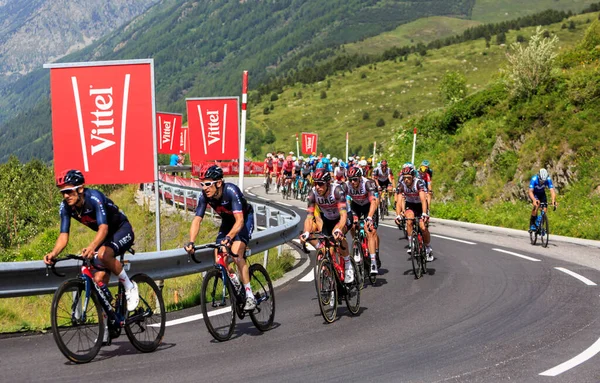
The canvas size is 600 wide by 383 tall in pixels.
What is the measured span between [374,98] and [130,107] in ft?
452

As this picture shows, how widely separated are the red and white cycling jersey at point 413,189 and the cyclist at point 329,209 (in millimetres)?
3151

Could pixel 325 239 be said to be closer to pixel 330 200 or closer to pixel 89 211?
pixel 330 200

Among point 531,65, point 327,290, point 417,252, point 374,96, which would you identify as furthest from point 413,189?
point 374,96

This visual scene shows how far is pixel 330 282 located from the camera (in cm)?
869

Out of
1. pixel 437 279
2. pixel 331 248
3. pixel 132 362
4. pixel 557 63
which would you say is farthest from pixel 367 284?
pixel 557 63

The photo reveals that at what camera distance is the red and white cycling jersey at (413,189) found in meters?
13.1

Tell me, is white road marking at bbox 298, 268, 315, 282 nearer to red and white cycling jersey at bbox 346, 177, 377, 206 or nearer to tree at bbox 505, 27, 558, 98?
red and white cycling jersey at bbox 346, 177, 377, 206

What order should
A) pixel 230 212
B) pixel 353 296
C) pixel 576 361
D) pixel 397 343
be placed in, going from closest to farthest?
1. pixel 576 361
2. pixel 397 343
3. pixel 230 212
4. pixel 353 296

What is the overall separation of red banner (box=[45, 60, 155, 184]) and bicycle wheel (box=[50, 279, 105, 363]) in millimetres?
3586

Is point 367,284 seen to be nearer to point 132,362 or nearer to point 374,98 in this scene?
point 132,362

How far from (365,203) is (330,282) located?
419 cm

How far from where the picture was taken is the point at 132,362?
260 inches

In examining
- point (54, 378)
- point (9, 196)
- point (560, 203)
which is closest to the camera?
Answer: point (54, 378)

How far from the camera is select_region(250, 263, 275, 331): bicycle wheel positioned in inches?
314
